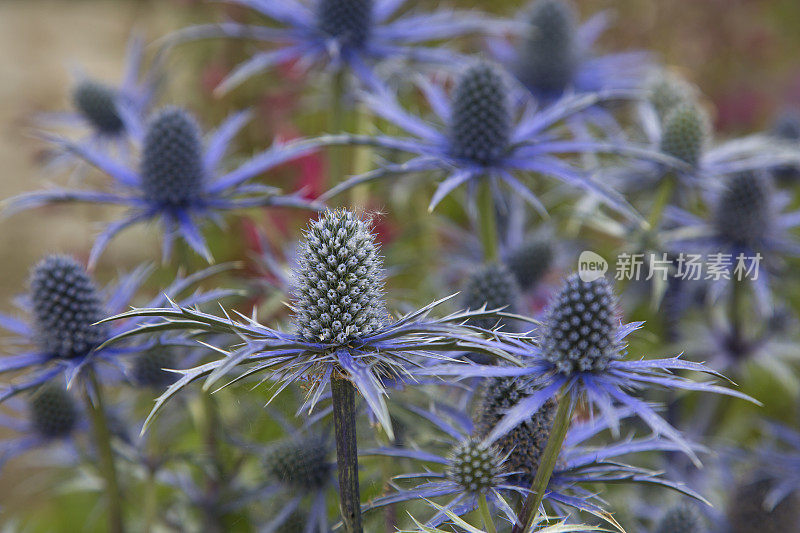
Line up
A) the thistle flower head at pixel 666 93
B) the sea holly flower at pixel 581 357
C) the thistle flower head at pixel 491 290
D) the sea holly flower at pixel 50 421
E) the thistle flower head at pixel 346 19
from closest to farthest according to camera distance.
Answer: the sea holly flower at pixel 581 357
the thistle flower head at pixel 491 290
the sea holly flower at pixel 50 421
the thistle flower head at pixel 346 19
the thistle flower head at pixel 666 93

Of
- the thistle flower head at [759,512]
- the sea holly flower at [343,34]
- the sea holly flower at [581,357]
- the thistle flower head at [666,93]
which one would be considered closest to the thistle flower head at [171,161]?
the sea holly flower at [343,34]

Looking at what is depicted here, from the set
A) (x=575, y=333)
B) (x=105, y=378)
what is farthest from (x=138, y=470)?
(x=575, y=333)

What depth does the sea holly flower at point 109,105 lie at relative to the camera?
2246mm

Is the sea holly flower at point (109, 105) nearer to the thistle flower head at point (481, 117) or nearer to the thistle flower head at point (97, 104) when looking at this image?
the thistle flower head at point (97, 104)

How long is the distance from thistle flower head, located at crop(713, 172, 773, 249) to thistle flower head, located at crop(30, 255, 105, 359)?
1.60 meters

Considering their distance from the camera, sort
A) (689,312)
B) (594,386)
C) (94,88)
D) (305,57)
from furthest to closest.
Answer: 1. (689,312)
2. (94,88)
3. (305,57)
4. (594,386)

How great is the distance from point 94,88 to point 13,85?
456cm

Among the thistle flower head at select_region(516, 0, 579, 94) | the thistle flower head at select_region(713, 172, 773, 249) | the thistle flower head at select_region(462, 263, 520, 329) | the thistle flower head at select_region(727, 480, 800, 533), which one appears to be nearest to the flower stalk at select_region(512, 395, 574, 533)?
the thistle flower head at select_region(462, 263, 520, 329)

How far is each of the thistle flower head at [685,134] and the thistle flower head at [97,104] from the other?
1.64m

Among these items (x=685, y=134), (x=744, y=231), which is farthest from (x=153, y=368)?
(x=744, y=231)

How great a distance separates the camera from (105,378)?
160cm

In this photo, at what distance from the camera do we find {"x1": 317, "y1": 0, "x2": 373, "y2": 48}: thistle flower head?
6.44 feet

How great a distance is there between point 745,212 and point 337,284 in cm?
135

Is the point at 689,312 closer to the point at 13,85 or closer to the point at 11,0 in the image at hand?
the point at 13,85
